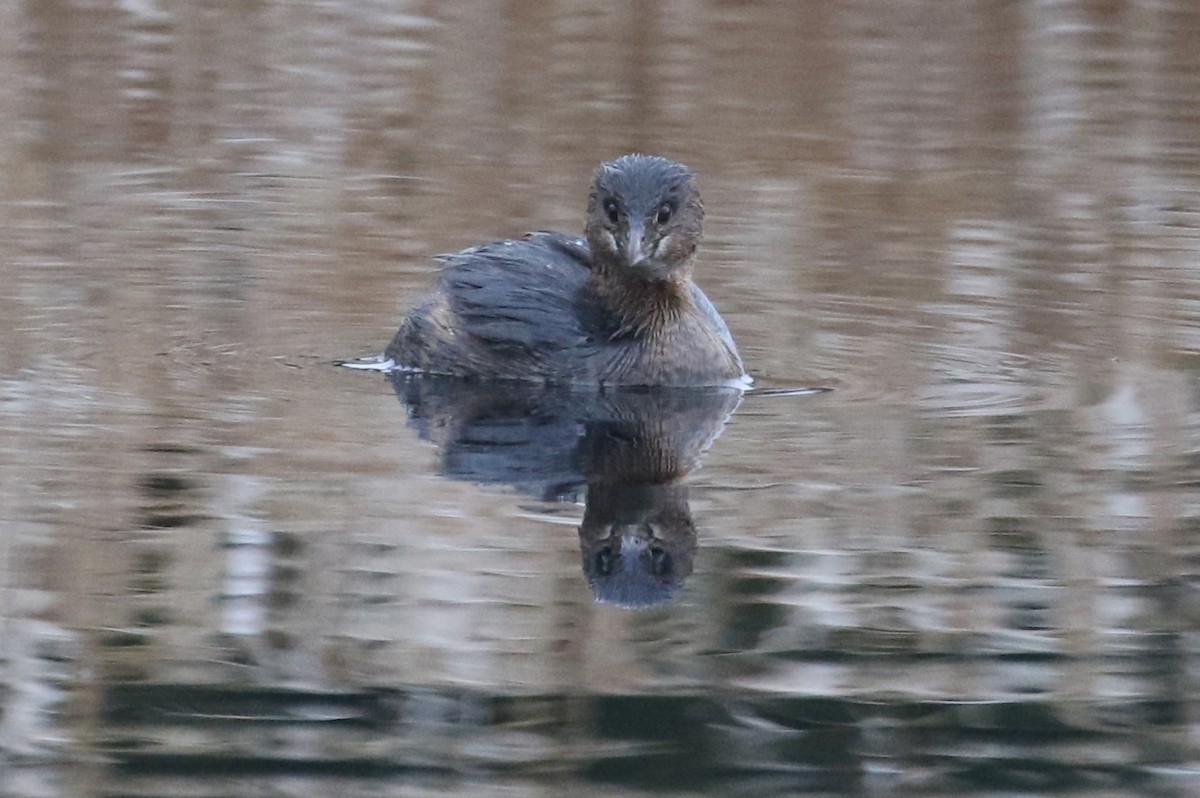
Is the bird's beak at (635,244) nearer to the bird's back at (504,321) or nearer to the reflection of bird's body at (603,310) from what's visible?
the reflection of bird's body at (603,310)

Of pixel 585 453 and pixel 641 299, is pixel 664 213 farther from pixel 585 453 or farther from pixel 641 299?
pixel 585 453

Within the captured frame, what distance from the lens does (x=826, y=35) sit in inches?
575

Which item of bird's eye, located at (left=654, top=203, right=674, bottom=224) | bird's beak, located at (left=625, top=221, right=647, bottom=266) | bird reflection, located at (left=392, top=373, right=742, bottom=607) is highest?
bird's eye, located at (left=654, top=203, right=674, bottom=224)

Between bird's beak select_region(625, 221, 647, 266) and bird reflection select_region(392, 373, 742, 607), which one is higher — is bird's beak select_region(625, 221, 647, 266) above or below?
Answer: above

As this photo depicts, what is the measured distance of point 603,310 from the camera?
7953 mm

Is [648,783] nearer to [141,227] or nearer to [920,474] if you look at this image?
[920,474]

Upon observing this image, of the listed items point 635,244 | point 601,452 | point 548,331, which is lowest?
point 601,452

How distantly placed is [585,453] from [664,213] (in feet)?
4.61

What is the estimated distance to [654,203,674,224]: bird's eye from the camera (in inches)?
307

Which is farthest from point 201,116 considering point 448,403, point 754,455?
point 754,455

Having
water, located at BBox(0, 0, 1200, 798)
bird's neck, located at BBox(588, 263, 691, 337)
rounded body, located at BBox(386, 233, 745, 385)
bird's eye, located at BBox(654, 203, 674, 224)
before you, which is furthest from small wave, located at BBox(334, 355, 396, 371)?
bird's eye, located at BBox(654, 203, 674, 224)

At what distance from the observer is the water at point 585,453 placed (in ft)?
14.3

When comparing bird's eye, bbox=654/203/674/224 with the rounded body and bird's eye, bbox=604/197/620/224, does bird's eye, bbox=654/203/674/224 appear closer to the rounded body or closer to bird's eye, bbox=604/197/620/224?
bird's eye, bbox=604/197/620/224

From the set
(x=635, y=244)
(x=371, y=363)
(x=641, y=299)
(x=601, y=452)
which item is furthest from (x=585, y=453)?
(x=371, y=363)
